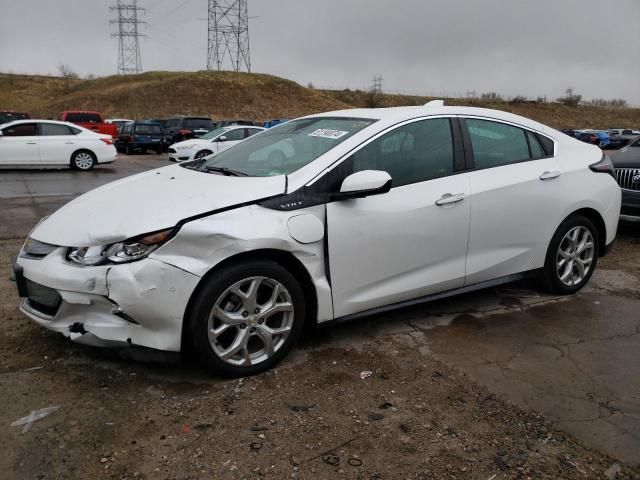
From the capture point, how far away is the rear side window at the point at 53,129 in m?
16.1

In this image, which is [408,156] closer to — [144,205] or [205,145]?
[144,205]

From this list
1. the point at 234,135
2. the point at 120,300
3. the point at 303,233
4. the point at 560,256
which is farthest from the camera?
the point at 234,135

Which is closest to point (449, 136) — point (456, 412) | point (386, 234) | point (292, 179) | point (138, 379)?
point (386, 234)

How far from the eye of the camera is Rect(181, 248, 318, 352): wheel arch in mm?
3059

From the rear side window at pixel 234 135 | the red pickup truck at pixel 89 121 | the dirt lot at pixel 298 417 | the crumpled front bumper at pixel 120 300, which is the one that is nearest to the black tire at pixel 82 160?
the rear side window at pixel 234 135

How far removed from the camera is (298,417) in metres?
2.88

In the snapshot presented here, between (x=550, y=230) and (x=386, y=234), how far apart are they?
1.66 meters

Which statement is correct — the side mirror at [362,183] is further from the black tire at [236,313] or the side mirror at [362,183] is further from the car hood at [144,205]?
the black tire at [236,313]

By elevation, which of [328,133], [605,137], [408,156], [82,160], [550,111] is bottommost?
[82,160]

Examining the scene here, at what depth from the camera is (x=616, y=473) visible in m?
2.49

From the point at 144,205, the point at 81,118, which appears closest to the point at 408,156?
the point at 144,205

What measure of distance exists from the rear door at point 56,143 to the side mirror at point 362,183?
49.0 ft

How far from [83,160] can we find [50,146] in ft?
3.18

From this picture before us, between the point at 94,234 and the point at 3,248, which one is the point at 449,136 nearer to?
the point at 94,234
